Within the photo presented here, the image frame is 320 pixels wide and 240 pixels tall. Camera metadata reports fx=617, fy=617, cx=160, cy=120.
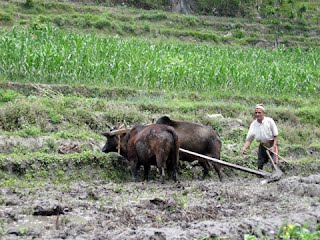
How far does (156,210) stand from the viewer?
8680mm

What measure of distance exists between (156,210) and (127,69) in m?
9.96

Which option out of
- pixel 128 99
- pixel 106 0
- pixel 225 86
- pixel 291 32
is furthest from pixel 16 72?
pixel 291 32

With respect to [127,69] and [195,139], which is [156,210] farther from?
[127,69]

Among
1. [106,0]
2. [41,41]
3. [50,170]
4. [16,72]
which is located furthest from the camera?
[106,0]

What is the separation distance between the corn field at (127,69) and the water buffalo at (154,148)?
218 inches

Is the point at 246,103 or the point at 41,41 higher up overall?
the point at 41,41

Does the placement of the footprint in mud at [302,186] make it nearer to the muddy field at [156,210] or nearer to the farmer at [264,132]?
the muddy field at [156,210]

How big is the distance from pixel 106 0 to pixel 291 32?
41.5 feet

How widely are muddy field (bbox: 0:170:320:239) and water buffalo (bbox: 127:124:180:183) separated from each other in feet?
2.05

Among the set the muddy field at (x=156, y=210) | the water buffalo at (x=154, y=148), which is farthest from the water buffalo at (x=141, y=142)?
the muddy field at (x=156, y=210)

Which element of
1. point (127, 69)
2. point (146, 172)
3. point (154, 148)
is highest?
point (127, 69)

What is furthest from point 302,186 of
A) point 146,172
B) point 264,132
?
point 146,172

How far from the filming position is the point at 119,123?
1439 cm

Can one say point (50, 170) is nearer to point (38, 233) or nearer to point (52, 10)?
point (38, 233)
